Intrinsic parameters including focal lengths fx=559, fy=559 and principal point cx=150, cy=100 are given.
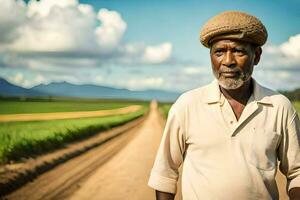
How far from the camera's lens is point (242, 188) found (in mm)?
2664

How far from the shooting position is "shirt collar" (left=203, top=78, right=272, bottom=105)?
2821 mm

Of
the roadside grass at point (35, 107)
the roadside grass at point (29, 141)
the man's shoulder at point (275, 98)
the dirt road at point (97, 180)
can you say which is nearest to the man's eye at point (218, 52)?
the man's shoulder at point (275, 98)

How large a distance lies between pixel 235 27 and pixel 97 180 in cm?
870

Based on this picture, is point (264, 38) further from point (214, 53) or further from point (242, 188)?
point (242, 188)

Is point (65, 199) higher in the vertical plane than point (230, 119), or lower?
lower

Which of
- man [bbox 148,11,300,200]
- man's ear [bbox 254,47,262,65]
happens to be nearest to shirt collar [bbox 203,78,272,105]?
man [bbox 148,11,300,200]

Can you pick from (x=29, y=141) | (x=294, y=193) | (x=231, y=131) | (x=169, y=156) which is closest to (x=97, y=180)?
(x=29, y=141)

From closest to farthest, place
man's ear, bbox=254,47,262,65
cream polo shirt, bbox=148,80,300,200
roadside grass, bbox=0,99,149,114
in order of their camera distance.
A: cream polo shirt, bbox=148,80,300,200, man's ear, bbox=254,47,262,65, roadside grass, bbox=0,99,149,114

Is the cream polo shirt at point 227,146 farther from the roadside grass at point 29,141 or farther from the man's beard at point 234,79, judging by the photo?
the roadside grass at point 29,141

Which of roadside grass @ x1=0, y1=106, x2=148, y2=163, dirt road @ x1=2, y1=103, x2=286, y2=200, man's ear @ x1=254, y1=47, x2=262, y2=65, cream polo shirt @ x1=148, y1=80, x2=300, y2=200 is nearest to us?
cream polo shirt @ x1=148, y1=80, x2=300, y2=200

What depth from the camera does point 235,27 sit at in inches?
108

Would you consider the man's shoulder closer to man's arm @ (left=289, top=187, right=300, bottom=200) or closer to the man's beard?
the man's beard

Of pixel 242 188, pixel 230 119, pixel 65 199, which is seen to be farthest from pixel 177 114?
pixel 65 199

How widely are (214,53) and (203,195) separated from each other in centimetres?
73
